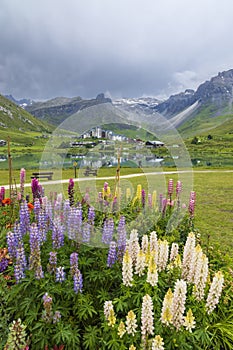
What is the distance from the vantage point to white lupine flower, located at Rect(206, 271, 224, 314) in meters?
3.37

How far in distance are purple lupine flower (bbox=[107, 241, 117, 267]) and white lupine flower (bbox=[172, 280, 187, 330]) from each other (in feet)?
3.08

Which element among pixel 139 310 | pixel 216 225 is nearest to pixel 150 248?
pixel 139 310

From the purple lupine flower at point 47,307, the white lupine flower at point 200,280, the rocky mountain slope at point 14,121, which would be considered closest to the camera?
the purple lupine flower at point 47,307

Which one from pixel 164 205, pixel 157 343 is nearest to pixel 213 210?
pixel 164 205

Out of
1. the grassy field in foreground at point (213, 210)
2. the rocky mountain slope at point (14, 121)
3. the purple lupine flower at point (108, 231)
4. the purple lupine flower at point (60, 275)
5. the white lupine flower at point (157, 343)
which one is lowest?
the grassy field in foreground at point (213, 210)

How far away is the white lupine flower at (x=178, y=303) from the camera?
2.92m

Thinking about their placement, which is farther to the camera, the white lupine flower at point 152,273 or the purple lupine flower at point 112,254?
the purple lupine flower at point 112,254

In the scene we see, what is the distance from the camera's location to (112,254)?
12.0 ft

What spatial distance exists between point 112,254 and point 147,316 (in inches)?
39.3

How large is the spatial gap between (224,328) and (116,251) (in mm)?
1589

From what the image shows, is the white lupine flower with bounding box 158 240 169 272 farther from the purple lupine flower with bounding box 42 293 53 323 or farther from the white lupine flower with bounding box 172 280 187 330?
the purple lupine flower with bounding box 42 293 53 323

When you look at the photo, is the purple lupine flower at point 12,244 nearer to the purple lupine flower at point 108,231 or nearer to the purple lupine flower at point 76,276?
the purple lupine flower at point 76,276

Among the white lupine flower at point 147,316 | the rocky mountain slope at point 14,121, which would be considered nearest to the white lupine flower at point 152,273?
the white lupine flower at point 147,316

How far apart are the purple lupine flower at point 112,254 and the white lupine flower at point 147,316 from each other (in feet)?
3.06
